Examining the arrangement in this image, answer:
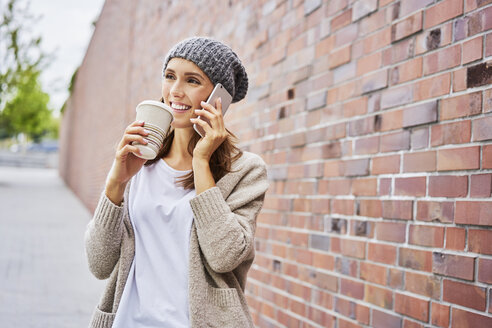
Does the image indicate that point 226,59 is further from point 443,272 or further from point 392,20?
point 443,272

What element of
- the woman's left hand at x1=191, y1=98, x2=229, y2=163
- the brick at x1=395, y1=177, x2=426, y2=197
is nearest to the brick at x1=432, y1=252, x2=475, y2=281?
the brick at x1=395, y1=177, x2=426, y2=197

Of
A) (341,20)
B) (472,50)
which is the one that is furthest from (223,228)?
(341,20)

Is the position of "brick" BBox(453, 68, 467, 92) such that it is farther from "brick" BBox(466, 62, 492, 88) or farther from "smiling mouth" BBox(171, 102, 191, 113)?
"smiling mouth" BBox(171, 102, 191, 113)

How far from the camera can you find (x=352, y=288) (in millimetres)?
2488

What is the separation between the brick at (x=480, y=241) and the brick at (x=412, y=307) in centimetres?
32

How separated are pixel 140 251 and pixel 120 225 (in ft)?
0.34

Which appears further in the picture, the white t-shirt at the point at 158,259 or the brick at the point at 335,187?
the brick at the point at 335,187

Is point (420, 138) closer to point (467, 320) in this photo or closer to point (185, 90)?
point (467, 320)

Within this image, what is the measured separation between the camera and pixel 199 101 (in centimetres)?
174

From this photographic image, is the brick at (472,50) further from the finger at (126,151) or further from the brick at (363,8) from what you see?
the finger at (126,151)

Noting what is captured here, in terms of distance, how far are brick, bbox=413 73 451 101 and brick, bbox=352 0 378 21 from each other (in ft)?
1.67

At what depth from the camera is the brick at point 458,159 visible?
182 cm

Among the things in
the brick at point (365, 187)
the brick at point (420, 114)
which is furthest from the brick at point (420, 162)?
the brick at point (365, 187)

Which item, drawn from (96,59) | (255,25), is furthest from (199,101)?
(96,59)
